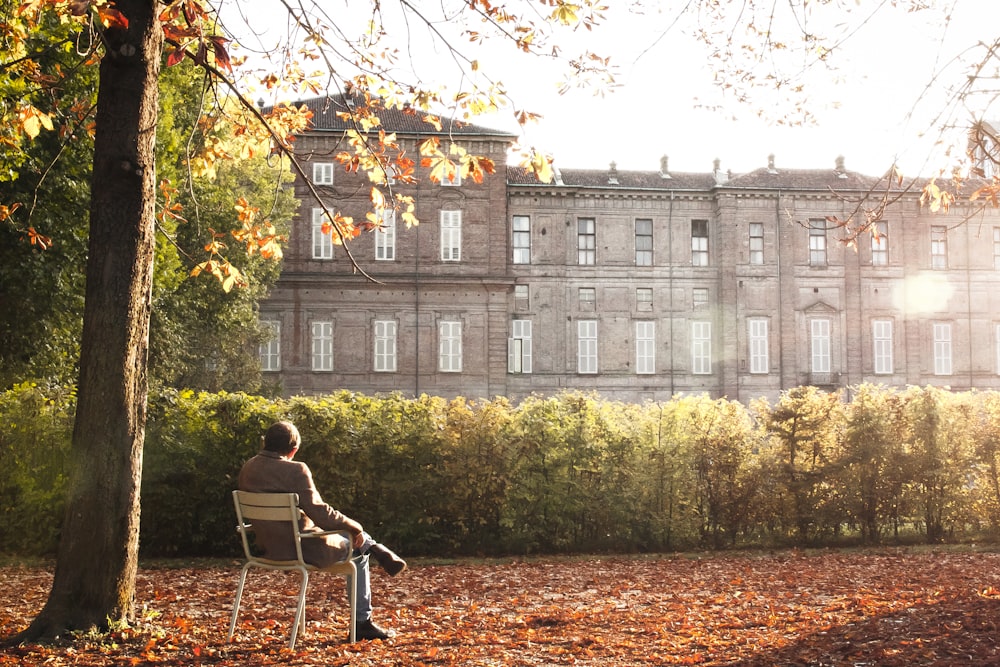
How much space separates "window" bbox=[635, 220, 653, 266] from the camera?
4553 cm

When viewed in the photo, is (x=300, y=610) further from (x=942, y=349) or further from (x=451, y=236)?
(x=942, y=349)

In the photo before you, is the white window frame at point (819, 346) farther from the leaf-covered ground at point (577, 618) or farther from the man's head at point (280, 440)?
the man's head at point (280, 440)

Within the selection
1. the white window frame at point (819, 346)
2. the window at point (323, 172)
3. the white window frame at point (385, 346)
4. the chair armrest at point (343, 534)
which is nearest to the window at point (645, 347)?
the white window frame at point (819, 346)

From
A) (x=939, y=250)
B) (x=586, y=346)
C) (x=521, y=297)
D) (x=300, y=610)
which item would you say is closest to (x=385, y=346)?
(x=521, y=297)

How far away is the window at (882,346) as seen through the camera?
45.5 meters

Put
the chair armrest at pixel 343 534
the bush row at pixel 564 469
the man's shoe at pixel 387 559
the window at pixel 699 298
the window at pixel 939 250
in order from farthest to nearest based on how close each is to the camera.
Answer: the window at pixel 939 250
the window at pixel 699 298
the bush row at pixel 564 469
the man's shoe at pixel 387 559
the chair armrest at pixel 343 534

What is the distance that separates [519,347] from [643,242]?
782 cm

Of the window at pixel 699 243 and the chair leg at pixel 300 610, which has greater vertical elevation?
the window at pixel 699 243

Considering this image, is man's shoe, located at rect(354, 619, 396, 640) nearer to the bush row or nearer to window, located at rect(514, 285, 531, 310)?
the bush row

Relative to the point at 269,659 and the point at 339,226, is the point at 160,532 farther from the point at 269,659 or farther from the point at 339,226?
the point at 269,659

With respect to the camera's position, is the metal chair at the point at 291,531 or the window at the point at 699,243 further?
the window at the point at 699,243

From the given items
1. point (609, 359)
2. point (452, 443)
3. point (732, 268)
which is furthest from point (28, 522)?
point (732, 268)

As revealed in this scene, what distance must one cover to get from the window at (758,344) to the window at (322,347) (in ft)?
63.0

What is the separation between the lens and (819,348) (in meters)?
45.4
